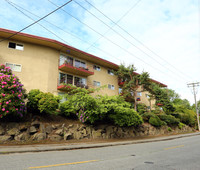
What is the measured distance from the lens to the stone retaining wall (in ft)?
36.5

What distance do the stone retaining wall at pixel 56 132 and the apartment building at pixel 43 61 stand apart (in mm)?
4573

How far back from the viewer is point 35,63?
1745 cm

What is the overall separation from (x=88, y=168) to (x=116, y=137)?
40.4 feet

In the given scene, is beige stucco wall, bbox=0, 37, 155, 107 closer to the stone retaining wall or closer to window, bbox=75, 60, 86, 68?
window, bbox=75, 60, 86, 68

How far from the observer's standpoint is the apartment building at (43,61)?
637 inches

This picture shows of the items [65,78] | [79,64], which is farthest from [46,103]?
[79,64]

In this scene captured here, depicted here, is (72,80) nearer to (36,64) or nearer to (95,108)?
(36,64)

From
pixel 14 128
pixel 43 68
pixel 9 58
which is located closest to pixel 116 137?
pixel 14 128

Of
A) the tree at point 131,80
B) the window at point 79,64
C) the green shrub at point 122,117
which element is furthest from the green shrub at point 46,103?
the tree at point 131,80

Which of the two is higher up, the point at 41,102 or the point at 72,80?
the point at 72,80

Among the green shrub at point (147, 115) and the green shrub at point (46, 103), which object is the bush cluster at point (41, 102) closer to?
the green shrub at point (46, 103)

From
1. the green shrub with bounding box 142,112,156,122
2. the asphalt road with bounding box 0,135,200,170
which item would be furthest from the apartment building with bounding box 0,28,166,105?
the green shrub with bounding box 142,112,156,122

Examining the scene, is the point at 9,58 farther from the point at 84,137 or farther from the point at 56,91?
the point at 84,137

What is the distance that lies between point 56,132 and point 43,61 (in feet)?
30.2
